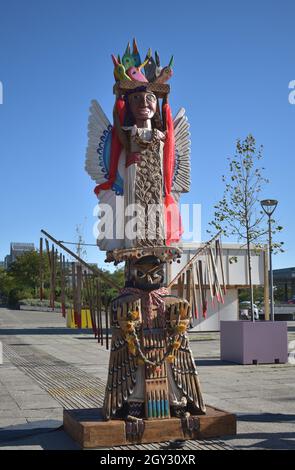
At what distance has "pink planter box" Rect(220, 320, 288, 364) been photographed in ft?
49.2

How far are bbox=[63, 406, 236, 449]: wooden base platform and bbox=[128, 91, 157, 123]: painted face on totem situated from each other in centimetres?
362

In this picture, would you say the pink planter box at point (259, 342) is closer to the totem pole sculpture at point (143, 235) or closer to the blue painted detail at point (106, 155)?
the totem pole sculpture at point (143, 235)

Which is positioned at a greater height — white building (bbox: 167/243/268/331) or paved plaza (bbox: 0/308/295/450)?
white building (bbox: 167/243/268/331)

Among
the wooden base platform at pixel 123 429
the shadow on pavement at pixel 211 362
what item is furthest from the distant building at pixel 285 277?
the wooden base platform at pixel 123 429

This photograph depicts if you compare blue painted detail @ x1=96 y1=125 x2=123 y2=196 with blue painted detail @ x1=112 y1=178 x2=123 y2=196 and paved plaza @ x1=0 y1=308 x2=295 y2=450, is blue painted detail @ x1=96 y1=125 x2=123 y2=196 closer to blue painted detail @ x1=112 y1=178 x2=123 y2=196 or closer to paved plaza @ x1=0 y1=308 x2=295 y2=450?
blue painted detail @ x1=112 y1=178 x2=123 y2=196

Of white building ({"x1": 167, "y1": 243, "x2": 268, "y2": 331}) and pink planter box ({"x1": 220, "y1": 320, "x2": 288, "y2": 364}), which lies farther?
white building ({"x1": 167, "y1": 243, "x2": 268, "y2": 331})

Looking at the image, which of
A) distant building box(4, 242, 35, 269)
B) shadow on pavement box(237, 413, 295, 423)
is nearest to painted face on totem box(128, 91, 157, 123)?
shadow on pavement box(237, 413, 295, 423)

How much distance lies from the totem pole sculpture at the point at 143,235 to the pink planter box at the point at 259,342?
8393mm

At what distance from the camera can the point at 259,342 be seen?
1518cm

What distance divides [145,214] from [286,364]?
9661 mm

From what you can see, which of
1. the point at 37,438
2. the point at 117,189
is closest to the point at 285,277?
the point at 117,189

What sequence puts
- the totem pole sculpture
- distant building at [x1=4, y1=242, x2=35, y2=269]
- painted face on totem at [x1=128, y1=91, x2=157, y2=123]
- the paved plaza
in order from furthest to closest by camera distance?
distant building at [x1=4, y1=242, x2=35, y2=269]
painted face on totem at [x1=128, y1=91, x2=157, y2=123]
the paved plaza
the totem pole sculpture
